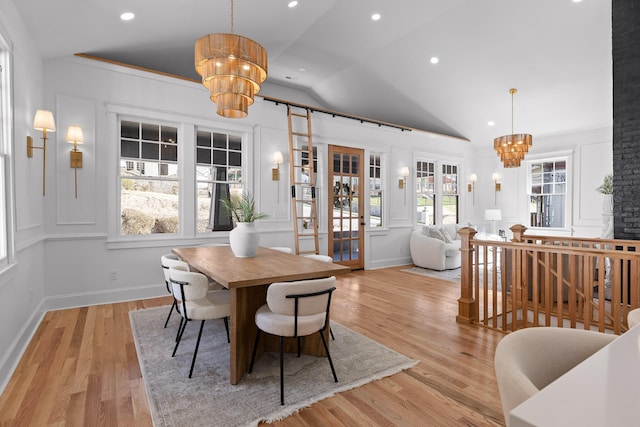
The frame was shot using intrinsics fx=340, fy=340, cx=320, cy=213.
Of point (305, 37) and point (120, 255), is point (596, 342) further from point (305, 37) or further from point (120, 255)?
point (305, 37)

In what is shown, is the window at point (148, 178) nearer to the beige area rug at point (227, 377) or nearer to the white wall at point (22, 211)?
the white wall at point (22, 211)

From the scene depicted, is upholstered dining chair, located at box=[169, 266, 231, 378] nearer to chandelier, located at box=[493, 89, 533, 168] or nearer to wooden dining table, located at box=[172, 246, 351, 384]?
wooden dining table, located at box=[172, 246, 351, 384]

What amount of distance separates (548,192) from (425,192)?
2761 mm

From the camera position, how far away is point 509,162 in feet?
18.9

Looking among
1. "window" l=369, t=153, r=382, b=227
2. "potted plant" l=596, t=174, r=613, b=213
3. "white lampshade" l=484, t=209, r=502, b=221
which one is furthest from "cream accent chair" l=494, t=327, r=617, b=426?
"white lampshade" l=484, t=209, r=502, b=221

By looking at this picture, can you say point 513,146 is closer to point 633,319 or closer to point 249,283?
point 633,319

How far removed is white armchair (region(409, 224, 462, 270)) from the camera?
6.43m

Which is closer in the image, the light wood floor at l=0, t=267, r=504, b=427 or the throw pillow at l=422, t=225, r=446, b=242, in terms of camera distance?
the light wood floor at l=0, t=267, r=504, b=427

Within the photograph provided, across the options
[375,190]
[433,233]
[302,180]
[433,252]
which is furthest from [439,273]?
[302,180]

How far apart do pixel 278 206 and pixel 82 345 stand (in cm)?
323

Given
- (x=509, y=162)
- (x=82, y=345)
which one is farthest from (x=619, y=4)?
(x=82, y=345)

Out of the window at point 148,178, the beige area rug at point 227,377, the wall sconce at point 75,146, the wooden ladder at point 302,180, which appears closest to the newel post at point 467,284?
the beige area rug at point 227,377

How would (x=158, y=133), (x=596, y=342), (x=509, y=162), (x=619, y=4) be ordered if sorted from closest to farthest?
(x=596, y=342) → (x=619, y=4) → (x=158, y=133) → (x=509, y=162)

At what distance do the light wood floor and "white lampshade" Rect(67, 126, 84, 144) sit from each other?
1.96 m
